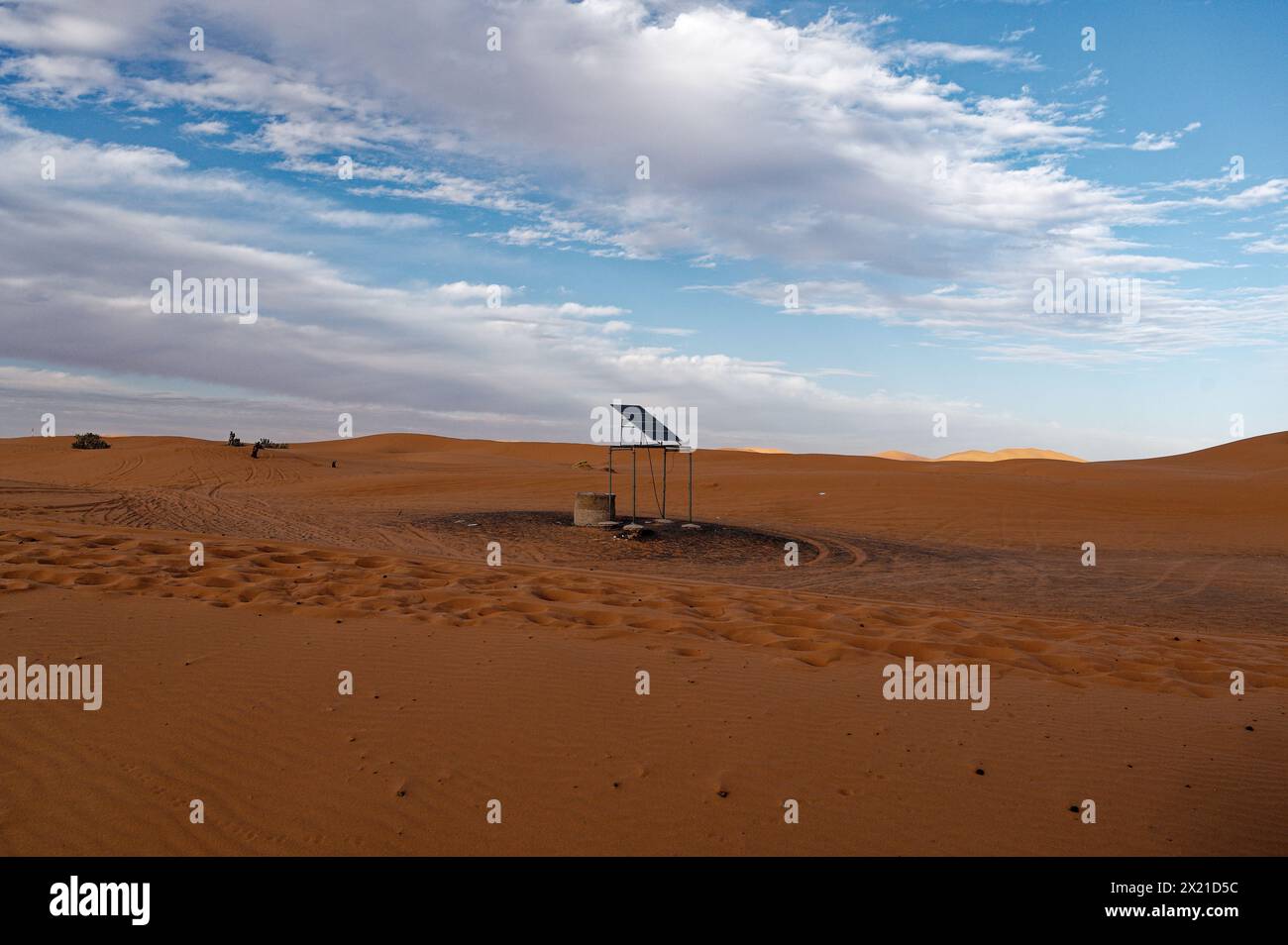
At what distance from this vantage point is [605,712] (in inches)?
221

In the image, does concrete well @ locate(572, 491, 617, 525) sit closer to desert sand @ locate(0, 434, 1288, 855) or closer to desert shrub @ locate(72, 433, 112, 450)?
desert sand @ locate(0, 434, 1288, 855)

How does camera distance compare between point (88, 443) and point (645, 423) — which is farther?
point (88, 443)

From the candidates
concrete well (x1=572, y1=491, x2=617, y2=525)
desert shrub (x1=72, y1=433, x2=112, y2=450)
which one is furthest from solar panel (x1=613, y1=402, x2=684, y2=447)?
desert shrub (x1=72, y1=433, x2=112, y2=450)

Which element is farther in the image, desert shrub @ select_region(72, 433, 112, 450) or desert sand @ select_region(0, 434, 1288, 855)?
desert shrub @ select_region(72, 433, 112, 450)

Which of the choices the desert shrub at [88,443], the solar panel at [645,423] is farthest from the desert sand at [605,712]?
the desert shrub at [88,443]

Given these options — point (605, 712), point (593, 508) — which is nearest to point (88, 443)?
point (593, 508)

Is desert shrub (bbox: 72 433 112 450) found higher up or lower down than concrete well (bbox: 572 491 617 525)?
higher up

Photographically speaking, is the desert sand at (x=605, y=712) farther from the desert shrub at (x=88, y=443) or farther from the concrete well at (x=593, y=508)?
the desert shrub at (x=88, y=443)

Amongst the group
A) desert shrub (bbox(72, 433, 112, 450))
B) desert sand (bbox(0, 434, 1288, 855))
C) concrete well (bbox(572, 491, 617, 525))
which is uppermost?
desert shrub (bbox(72, 433, 112, 450))

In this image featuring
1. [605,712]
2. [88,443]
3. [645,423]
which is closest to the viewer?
[605,712]

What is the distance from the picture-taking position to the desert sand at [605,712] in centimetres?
405

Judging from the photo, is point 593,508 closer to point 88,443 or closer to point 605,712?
point 605,712

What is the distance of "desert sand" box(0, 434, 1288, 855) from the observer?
4.05 metres
